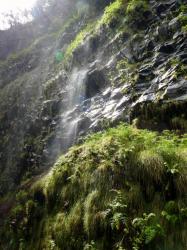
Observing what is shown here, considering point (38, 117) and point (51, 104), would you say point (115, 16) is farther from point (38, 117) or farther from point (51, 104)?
point (38, 117)

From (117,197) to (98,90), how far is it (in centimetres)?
638

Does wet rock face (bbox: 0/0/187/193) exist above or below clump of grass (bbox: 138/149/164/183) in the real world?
above

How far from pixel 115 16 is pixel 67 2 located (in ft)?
42.1

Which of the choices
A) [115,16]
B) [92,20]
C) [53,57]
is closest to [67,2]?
[53,57]

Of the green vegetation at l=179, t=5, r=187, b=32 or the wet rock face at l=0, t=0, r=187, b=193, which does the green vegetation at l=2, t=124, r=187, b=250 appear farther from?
the green vegetation at l=179, t=5, r=187, b=32

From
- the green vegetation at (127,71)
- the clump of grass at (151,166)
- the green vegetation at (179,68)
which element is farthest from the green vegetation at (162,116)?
the clump of grass at (151,166)

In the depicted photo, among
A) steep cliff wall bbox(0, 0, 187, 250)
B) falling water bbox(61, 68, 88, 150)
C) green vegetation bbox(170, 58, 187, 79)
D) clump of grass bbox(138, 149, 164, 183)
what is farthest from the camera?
falling water bbox(61, 68, 88, 150)

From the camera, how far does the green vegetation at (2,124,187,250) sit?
579cm

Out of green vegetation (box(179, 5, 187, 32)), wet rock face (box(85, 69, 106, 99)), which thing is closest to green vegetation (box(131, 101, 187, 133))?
green vegetation (box(179, 5, 187, 32))

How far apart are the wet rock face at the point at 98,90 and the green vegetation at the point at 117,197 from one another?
177cm

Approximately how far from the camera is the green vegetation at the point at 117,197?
5789 millimetres

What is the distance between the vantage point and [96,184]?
6883 mm

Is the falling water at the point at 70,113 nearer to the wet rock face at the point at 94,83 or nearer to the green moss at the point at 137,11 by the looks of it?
the wet rock face at the point at 94,83

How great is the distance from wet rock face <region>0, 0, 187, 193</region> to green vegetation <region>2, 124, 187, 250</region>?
1.77m
